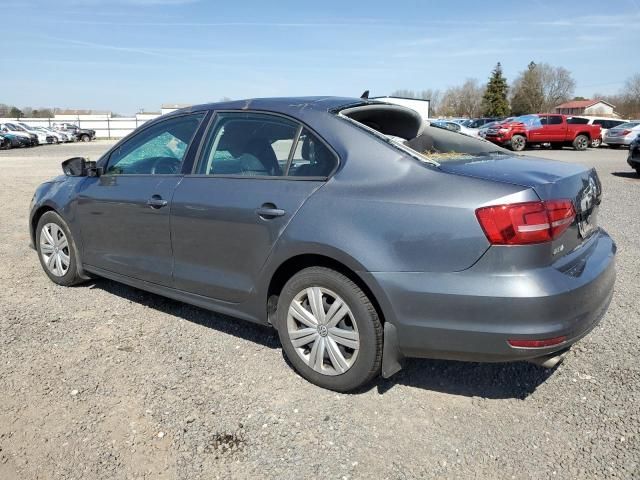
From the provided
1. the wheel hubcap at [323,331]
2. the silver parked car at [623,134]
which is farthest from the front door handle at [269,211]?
the silver parked car at [623,134]

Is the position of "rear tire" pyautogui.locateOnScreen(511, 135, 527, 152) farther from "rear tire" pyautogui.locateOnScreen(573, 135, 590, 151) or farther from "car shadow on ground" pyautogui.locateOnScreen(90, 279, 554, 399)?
"car shadow on ground" pyautogui.locateOnScreen(90, 279, 554, 399)

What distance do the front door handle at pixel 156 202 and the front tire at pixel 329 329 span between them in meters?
1.18

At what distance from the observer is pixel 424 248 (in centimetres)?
260

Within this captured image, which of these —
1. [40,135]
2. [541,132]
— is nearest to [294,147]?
[541,132]

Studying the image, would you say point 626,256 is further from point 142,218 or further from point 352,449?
point 142,218

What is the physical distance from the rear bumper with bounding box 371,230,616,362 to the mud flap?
0.03 meters

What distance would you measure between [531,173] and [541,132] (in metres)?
24.8

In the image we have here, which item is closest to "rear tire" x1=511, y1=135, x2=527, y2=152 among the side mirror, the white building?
the side mirror

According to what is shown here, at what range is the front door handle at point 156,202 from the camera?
145 inches

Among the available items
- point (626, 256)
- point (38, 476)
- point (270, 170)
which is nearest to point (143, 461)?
point (38, 476)

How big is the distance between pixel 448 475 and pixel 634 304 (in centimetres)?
280

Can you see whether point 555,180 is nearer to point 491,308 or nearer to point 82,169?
point 491,308

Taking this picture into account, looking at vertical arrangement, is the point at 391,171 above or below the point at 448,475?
above

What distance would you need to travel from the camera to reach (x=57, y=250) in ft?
15.8
